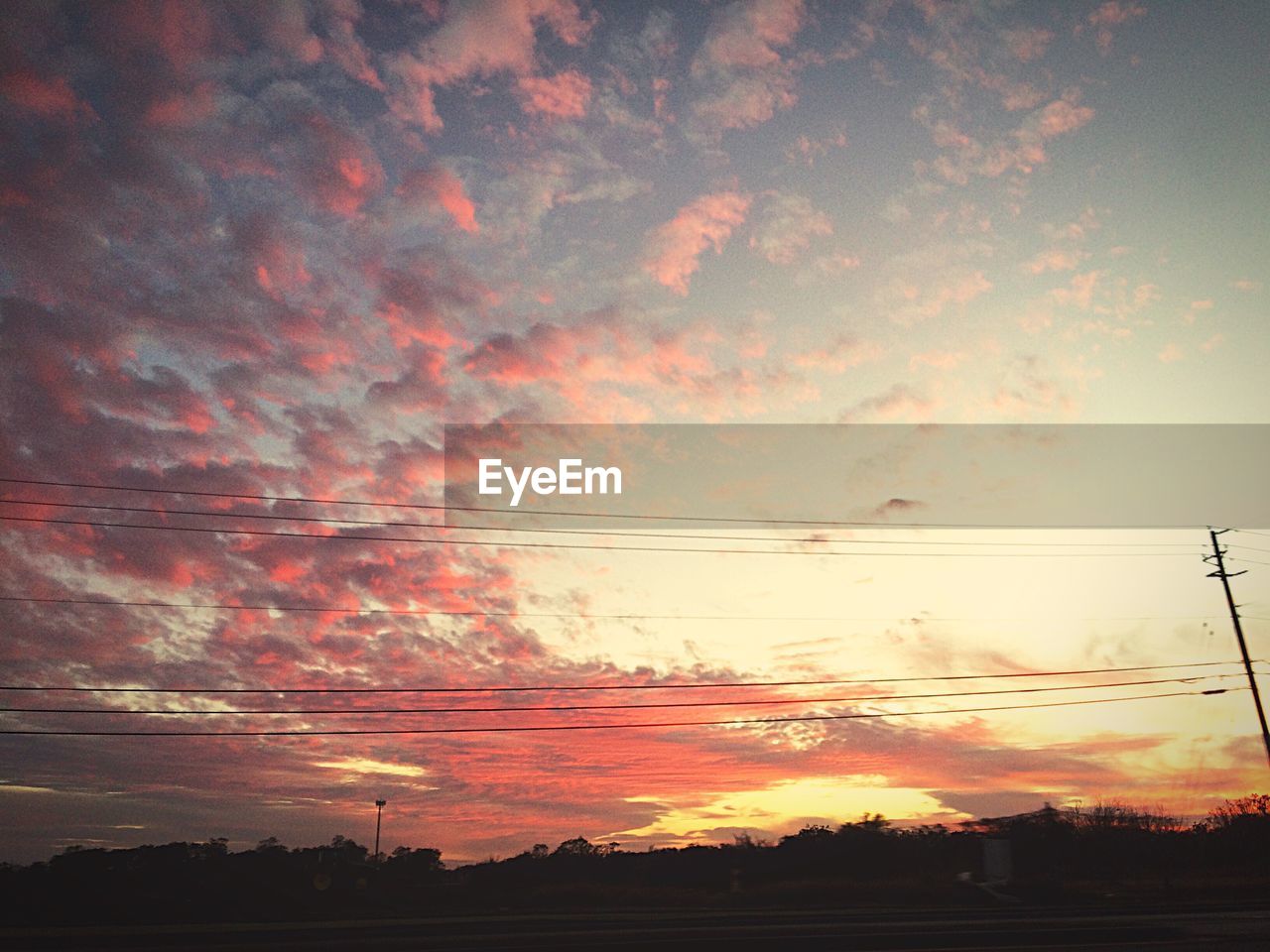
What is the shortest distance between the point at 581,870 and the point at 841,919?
4538cm

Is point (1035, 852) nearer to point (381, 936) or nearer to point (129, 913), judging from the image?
point (381, 936)

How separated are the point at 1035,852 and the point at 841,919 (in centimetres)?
4287

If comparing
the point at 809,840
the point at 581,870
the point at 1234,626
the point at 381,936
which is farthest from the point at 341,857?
the point at 1234,626

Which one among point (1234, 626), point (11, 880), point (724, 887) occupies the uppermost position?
point (1234, 626)

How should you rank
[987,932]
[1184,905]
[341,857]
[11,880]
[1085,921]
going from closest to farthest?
[987,932]
[1085,921]
[1184,905]
[11,880]
[341,857]

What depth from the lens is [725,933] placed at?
26.8 meters

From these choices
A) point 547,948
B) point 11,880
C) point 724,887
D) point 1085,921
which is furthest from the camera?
point 724,887

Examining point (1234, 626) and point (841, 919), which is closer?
point (841, 919)

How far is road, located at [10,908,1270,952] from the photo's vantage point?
77.8 feet

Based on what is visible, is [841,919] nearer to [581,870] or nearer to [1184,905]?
[1184,905]

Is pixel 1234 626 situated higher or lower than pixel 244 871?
higher

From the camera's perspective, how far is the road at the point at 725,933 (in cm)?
2370

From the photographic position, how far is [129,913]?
40.0 m

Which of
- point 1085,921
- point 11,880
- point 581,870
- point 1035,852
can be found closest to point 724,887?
point 581,870
